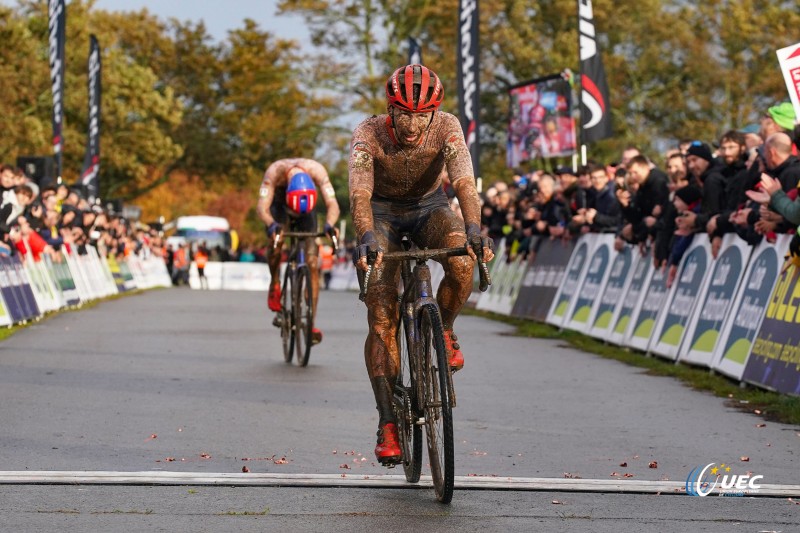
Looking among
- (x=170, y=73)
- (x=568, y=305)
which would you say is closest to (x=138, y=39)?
(x=170, y=73)

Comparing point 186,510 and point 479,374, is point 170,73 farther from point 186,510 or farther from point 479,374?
point 186,510

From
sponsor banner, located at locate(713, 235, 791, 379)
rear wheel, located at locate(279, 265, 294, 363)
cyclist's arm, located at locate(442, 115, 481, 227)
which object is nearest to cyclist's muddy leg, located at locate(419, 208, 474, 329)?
cyclist's arm, located at locate(442, 115, 481, 227)

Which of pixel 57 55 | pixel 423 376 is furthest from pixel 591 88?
pixel 423 376

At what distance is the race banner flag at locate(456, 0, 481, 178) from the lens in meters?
31.5

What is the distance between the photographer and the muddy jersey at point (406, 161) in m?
8.32

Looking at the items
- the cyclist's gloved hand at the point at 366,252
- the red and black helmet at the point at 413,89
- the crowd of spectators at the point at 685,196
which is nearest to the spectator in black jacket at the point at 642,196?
the crowd of spectators at the point at 685,196

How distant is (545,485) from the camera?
8.07 m

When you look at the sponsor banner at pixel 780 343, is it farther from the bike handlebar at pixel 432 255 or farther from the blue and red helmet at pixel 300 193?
the bike handlebar at pixel 432 255

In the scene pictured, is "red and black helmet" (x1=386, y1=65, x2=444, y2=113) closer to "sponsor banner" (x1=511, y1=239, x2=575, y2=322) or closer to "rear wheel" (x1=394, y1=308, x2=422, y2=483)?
"rear wheel" (x1=394, y1=308, x2=422, y2=483)

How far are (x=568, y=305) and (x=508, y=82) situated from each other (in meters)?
47.8

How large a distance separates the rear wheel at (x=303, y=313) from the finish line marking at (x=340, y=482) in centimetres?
718

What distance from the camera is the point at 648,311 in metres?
17.2

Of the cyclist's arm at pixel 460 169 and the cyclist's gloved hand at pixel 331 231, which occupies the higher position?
the cyclist's arm at pixel 460 169

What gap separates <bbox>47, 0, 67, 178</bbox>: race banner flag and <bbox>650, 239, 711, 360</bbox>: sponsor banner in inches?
811
